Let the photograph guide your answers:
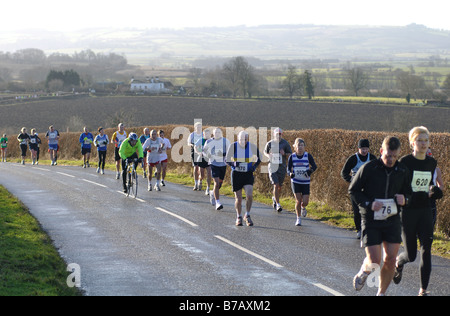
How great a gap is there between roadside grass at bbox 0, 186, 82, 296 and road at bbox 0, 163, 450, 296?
1.04 ft

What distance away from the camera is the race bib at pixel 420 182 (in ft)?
27.6

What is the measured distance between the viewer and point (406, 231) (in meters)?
8.45

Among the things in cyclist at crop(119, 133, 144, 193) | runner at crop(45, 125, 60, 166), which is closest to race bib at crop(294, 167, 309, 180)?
cyclist at crop(119, 133, 144, 193)

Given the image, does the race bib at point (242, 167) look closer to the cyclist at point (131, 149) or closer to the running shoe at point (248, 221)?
the running shoe at point (248, 221)

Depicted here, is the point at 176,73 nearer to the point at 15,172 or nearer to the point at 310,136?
the point at 15,172

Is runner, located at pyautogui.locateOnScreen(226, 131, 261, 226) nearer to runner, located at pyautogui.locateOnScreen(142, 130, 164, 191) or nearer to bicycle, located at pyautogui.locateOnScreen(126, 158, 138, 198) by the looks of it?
bicycle, located at pyautogui.locateOnScreen(126, 158, 138, 198)

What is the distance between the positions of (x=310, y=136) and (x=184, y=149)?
11.2 metres

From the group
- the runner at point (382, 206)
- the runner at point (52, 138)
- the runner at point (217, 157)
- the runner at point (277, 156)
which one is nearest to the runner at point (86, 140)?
the runner at point (52, 138)

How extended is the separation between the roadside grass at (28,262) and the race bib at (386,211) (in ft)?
13.0

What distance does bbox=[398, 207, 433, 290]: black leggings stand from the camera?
27.5ft

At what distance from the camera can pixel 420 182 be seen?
8422 mm

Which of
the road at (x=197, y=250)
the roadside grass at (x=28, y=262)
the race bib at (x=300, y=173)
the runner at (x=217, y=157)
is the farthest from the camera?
the runner at (x=217, y=157)

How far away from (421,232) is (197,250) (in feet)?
14.6
